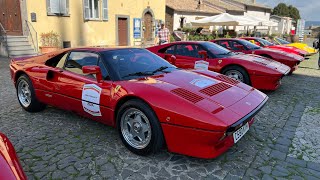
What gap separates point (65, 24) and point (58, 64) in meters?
11.4

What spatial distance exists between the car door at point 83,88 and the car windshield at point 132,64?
13cm

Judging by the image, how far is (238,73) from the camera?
6176 millimetres

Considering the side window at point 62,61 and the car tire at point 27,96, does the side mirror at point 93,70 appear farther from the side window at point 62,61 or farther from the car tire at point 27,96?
the car tire at point 27,96

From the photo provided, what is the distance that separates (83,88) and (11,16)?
12637mm

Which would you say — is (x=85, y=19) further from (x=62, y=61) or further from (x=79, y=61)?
(x=79, y=61)

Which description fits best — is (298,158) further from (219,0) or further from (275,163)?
(219,0)

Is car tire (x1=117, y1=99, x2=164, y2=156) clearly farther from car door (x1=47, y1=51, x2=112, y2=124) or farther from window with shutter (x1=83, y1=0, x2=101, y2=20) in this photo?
window with shutter (x1=83, y1=0, x2=101, y2=20)

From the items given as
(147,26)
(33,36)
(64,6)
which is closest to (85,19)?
(64,6)

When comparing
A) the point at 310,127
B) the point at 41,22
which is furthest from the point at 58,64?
the point at 41,22

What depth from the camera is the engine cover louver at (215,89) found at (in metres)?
3.16

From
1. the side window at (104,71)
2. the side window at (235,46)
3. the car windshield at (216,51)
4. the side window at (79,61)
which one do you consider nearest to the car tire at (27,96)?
the side window at (79,61)

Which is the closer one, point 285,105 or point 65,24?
point 285,105

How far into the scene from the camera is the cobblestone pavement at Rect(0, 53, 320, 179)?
2.88 metres

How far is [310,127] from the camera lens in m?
4.23
